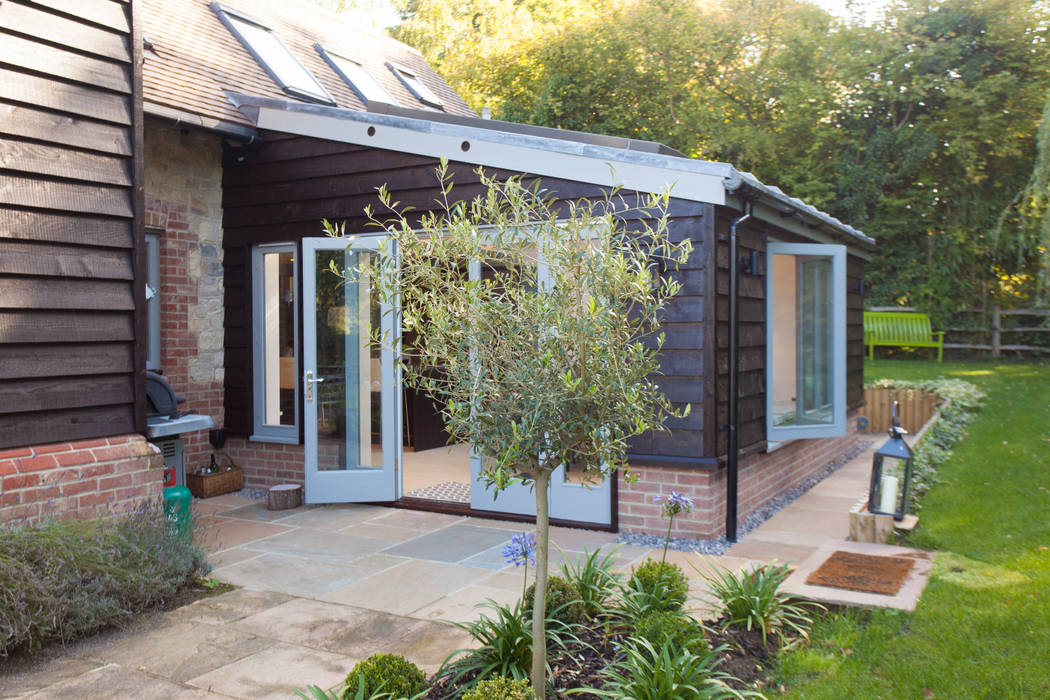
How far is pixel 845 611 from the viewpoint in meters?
3.85

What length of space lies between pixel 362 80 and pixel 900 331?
11885 millimetres

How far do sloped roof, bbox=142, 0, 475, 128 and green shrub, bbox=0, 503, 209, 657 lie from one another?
3.43 m

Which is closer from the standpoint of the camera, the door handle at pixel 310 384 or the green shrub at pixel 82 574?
the green shrub at pixel 82 574

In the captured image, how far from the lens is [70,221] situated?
448 centimetres

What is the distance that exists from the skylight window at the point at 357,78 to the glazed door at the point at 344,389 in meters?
4.29

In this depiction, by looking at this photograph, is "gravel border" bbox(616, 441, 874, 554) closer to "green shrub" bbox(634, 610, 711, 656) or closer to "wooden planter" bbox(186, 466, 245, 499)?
"green shrub" bbox(634, 610, 711, 656)

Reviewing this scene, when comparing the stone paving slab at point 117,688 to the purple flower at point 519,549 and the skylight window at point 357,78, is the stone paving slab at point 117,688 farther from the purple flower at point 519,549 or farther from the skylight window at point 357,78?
the skylight window at point 357,78

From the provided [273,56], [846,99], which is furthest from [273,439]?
[846,99]

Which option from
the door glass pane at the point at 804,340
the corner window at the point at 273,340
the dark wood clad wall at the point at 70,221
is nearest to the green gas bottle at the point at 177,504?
the dark wood clad wall at the point at 70,221

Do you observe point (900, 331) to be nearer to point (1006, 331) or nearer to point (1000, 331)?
point (1000, 331)

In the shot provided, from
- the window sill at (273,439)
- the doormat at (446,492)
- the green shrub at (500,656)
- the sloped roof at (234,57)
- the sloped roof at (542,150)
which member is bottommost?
the doormat at (446,492)

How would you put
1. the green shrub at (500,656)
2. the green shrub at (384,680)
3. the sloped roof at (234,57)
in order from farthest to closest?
the sloped roof at (234,57) < the green shrub at (500,656) < the green shrub at (384,680)

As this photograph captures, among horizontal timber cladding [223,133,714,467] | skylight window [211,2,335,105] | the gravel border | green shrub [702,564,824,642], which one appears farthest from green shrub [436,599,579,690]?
skylight window [211,2,335,105]

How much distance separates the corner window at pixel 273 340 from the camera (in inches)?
285
